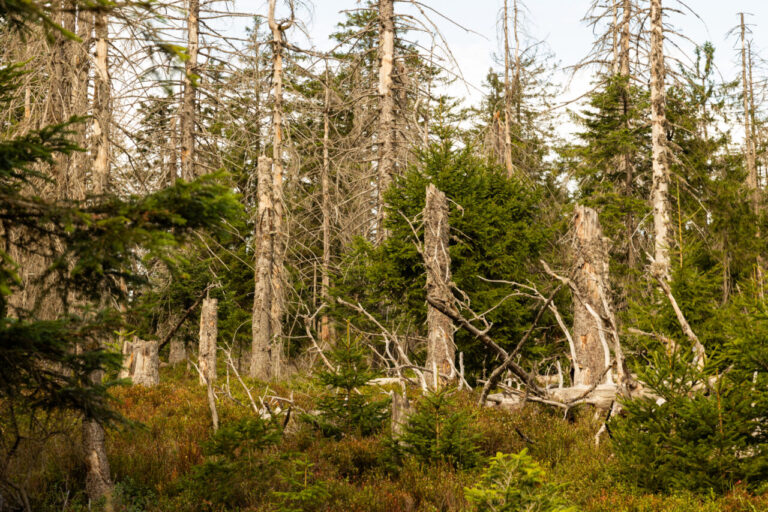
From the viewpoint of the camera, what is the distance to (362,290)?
1574 cm

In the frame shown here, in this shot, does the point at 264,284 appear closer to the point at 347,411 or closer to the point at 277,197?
the point at 277,197

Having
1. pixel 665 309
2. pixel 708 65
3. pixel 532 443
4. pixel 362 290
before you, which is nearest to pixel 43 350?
pixel 532 443

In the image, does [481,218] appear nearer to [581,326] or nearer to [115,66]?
[581,326]

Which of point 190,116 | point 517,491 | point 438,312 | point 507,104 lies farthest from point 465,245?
point 507,104

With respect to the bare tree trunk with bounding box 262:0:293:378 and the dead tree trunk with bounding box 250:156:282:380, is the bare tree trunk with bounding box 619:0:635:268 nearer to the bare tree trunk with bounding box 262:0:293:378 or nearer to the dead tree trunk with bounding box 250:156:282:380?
the bare tree trunk with bounding box 262:0:293:378

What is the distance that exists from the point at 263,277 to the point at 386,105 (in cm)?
572

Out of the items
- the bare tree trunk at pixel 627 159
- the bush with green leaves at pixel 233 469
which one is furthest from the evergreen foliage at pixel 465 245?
the bush with green leaves at pixel 233 469

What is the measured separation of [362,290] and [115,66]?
9.43 meters

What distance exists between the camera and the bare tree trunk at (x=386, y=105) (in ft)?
48.7

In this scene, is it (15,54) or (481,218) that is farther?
(481,218)

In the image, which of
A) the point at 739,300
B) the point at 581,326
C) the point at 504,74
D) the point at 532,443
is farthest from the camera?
the point at 504,74

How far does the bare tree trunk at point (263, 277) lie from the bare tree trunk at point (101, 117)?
27.1 ft

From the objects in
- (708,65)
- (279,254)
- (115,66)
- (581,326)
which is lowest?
(581,326)

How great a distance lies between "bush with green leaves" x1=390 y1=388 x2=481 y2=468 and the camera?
634cm
